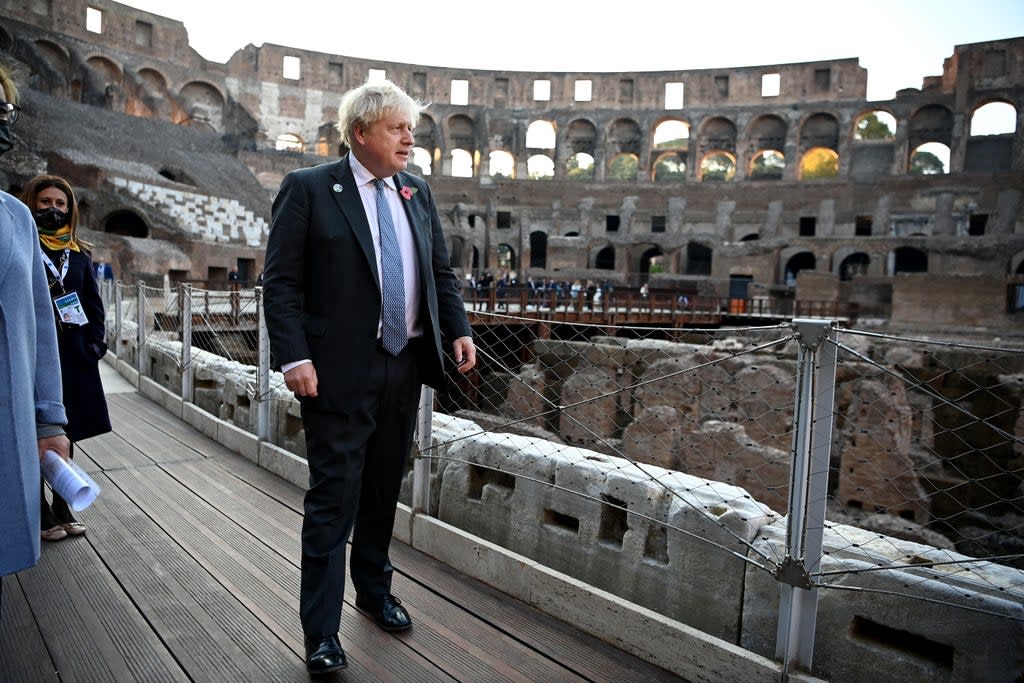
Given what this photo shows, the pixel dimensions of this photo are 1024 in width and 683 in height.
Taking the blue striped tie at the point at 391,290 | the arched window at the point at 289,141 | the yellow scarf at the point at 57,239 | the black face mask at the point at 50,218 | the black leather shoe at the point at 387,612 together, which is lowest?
the black leather shoe at the point at 387,612

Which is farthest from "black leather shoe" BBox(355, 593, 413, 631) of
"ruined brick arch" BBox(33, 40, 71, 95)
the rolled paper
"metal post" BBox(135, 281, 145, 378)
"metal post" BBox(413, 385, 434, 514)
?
"ruined brick arch" BBox(33, 40, 71, 95)

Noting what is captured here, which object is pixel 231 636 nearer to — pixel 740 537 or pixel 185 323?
pixel 740 537

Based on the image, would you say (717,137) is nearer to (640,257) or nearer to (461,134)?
(640,257)

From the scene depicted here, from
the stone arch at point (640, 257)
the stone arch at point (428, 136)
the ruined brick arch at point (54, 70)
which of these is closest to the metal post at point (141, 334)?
the ruined brick arch at point (54, 70)

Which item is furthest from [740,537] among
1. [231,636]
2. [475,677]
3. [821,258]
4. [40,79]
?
[40,79]

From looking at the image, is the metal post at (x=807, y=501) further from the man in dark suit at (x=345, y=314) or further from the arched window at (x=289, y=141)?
the arched window at (x=289, y=141)

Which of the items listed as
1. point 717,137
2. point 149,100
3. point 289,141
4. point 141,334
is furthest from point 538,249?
point 141,334

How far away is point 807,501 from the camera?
2.03 m

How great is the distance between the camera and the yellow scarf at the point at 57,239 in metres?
3.13

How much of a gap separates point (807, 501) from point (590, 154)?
42.4 m

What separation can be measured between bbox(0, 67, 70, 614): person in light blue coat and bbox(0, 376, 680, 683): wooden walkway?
92cm

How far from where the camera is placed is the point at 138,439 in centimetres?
505

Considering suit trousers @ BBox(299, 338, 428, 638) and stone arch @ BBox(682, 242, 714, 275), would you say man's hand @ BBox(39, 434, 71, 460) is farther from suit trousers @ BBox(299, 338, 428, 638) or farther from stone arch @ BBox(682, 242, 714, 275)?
stone arch @ BBox(682, 242, 714, 275)

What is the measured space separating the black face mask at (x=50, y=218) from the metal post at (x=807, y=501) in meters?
3.24
